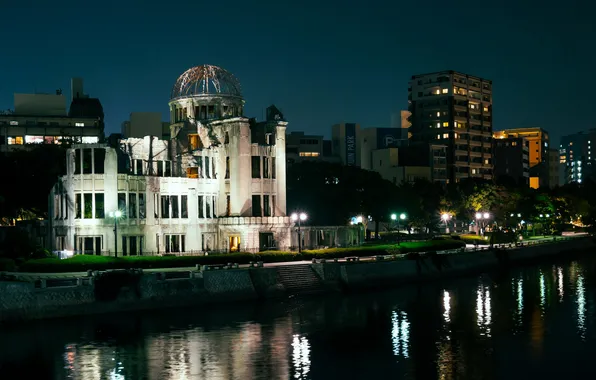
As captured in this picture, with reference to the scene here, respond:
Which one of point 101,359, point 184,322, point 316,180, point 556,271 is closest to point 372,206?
point 316,180

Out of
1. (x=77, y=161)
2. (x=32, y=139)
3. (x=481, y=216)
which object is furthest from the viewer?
(x=32, y=139)

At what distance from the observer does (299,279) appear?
223ft

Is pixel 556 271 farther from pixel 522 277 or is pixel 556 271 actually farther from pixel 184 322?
pixel 184 322

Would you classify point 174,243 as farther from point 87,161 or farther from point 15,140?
point 15,140

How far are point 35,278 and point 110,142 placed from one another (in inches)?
959

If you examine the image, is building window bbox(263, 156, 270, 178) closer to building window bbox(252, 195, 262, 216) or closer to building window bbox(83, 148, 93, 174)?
building window bbox(252, 195, 262, 216)

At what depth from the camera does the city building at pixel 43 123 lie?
516 ft

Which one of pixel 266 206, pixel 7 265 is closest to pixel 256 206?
pixel 266 206

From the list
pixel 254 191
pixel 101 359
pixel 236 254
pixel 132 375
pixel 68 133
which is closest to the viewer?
pixel 132 375

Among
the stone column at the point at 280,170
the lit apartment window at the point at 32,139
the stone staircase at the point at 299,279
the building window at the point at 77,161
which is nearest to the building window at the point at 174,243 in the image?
the building window at the point at 77,161

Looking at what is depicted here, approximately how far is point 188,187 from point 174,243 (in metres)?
5.67

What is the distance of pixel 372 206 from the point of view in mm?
117375

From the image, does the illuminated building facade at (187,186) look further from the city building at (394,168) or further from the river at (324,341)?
the city building at (394,168)

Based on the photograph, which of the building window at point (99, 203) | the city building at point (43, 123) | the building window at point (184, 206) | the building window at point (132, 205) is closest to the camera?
the building window at point (99, 203)
